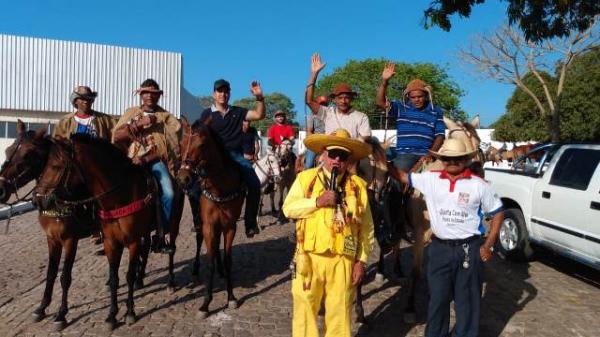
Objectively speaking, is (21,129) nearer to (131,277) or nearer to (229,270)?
(131,277)

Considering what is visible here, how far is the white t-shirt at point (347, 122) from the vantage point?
219 inches

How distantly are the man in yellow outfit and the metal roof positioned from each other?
2640cm

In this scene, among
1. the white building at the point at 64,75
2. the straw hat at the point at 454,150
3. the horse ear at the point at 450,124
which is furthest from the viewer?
the white building at the point at 64,75

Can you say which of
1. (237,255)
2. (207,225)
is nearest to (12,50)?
(237,255)

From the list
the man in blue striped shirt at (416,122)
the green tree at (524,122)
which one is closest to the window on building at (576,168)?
the man in blue striped shirt at (416,122)

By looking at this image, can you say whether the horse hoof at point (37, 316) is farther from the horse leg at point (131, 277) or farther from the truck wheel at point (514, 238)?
the truck wheel at point (514, 238)

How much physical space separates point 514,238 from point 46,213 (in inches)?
280

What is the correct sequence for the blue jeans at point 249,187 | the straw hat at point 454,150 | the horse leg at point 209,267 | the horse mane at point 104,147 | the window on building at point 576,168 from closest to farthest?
1. the straw hat at point 454,150
2. the horse mane at point 104,147
3. the horse leg at point 209,267
4. the blue jeans at point 249,187
5. the window on building at point 576,168

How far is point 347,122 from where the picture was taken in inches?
221

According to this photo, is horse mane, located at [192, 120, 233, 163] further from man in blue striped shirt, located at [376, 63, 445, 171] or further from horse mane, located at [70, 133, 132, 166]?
man in blue striped shirt, located at [376, 63, 445, 171]

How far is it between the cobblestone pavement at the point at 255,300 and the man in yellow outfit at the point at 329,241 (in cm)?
152

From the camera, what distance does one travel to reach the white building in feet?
85.0

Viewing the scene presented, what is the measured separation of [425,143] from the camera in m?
5.87

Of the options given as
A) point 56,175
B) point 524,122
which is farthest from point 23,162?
point 524,122
